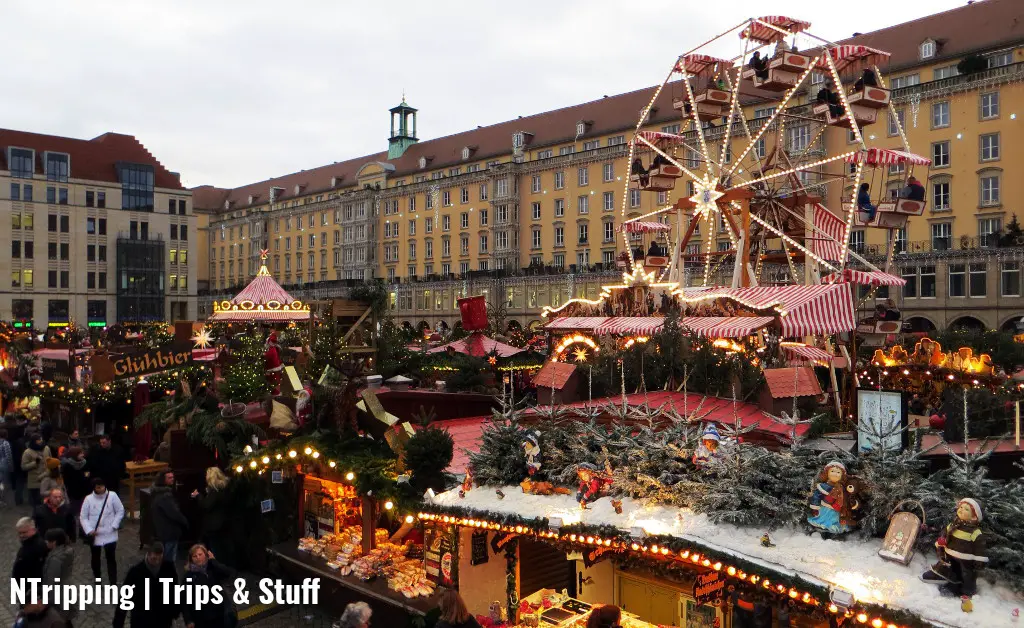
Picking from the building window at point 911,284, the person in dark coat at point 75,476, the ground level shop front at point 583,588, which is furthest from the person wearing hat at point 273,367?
the building window at point 911,284

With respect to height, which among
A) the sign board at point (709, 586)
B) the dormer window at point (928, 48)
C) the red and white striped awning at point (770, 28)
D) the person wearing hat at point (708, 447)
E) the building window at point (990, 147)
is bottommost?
the sign board at point (709, 586)

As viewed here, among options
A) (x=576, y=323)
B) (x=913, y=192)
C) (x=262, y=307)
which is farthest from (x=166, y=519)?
(x=262, y=307)

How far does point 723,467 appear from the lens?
7.19 meters

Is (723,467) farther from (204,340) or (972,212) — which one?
(972,212)

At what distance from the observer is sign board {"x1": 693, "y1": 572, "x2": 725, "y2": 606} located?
6680 millimetres

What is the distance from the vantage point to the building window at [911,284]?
43406mm

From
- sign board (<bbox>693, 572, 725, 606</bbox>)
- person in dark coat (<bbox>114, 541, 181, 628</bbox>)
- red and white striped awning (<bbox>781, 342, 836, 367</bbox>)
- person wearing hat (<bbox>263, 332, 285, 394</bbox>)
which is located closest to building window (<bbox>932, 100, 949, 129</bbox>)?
red and white striped awning (<bbox>781, 342, 836, 367</bbox>)

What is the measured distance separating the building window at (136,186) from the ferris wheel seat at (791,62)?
67.6m

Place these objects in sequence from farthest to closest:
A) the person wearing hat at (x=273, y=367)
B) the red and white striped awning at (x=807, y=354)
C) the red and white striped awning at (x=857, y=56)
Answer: the red and white striped awning at (x=857, y=56) < the person wearing hat at (x=273, y=367) < the red and white striped awning at (x=807, y=354)

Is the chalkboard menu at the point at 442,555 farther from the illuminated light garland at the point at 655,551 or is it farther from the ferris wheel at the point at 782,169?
the ferris wheel at the point at 782,169

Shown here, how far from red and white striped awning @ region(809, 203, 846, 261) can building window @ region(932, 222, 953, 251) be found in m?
26.7

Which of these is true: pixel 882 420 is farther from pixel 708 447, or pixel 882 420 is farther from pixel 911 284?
pixel 911 284

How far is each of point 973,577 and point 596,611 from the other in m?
2.66

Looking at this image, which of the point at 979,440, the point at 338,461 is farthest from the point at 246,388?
the point at 979,440
